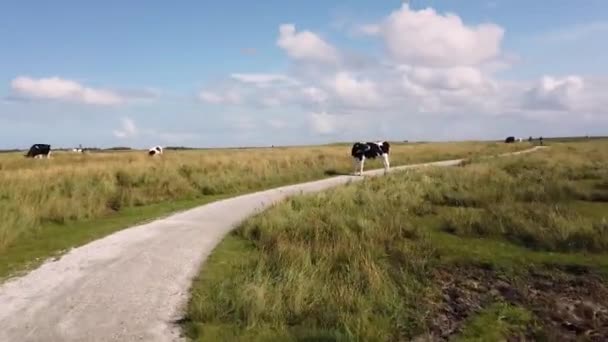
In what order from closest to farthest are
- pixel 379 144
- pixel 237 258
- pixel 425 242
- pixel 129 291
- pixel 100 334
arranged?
pixel 100 334 < pixel 129 291 < pixel 237 258 < pixel 425 242 < pixel 379 144

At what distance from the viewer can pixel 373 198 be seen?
20281 millimetres

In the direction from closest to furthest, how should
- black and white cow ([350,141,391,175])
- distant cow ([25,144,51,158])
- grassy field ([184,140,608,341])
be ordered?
1. grassy field ([184,140,608,341])
2. black and white cow ([350,141,391,175])
3. distant cow ([25,144,51,158])

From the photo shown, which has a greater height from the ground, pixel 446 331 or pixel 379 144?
pixel 379 144

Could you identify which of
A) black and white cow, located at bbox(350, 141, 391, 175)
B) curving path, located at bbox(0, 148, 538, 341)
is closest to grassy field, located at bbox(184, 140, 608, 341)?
curving path, located at bbox(0, 148, 538, 341)

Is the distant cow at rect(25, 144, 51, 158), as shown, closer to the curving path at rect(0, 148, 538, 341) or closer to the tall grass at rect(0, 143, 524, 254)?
the tall grass at rect(0, 143, 524, 254)

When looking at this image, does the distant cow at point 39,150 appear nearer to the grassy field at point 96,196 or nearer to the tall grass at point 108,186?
the tall grass at point 108,186

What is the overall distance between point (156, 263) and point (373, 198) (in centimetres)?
1047

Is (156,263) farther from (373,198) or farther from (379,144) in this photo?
(379,144)

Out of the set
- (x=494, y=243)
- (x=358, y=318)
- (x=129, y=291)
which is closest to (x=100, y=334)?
(x=129, y=291)

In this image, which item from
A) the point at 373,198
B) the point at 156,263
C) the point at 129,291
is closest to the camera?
the point at 129,291

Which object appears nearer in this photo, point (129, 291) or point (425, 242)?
point (129, 291)

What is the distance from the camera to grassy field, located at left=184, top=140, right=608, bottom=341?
27.6ft

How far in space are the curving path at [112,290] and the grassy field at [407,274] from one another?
1.45ft

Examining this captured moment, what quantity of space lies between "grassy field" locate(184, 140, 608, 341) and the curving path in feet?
1.45
